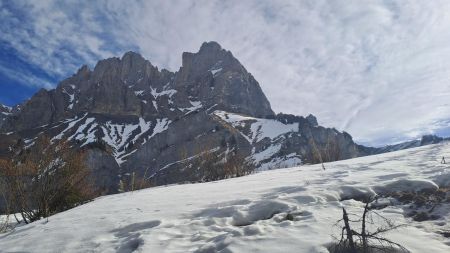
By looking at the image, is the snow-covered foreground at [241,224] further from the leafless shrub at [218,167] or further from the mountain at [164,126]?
the mountain at [164,126]

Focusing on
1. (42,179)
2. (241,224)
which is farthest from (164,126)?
(241,224)

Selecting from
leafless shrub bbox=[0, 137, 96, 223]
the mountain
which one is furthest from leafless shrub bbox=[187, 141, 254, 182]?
the mountain

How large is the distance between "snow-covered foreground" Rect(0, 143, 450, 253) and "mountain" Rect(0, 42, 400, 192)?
90312 mm

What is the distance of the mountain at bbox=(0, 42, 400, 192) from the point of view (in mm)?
118125

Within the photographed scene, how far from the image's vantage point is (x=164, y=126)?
563 ft

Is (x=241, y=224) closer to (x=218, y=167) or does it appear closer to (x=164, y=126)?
(x=218, y=167)

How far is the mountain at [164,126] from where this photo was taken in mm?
118125

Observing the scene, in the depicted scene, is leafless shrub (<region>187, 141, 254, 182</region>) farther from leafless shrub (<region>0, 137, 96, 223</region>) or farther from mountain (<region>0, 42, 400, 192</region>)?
mountain (<region>0, 42, 400, 192</region>)

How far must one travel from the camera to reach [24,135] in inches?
6353

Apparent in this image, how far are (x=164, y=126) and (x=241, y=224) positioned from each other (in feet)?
551

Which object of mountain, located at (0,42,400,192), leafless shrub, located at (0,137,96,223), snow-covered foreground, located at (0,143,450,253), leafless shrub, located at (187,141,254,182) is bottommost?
snow-covered foreground, located at (0,143,450,253)

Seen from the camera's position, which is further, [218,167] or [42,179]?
[218,167]

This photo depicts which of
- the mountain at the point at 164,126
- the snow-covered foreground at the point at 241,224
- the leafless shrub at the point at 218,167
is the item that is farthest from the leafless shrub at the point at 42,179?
the mountain at the point at 164,126

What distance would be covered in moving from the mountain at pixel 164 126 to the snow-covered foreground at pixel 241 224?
90.3 meters
